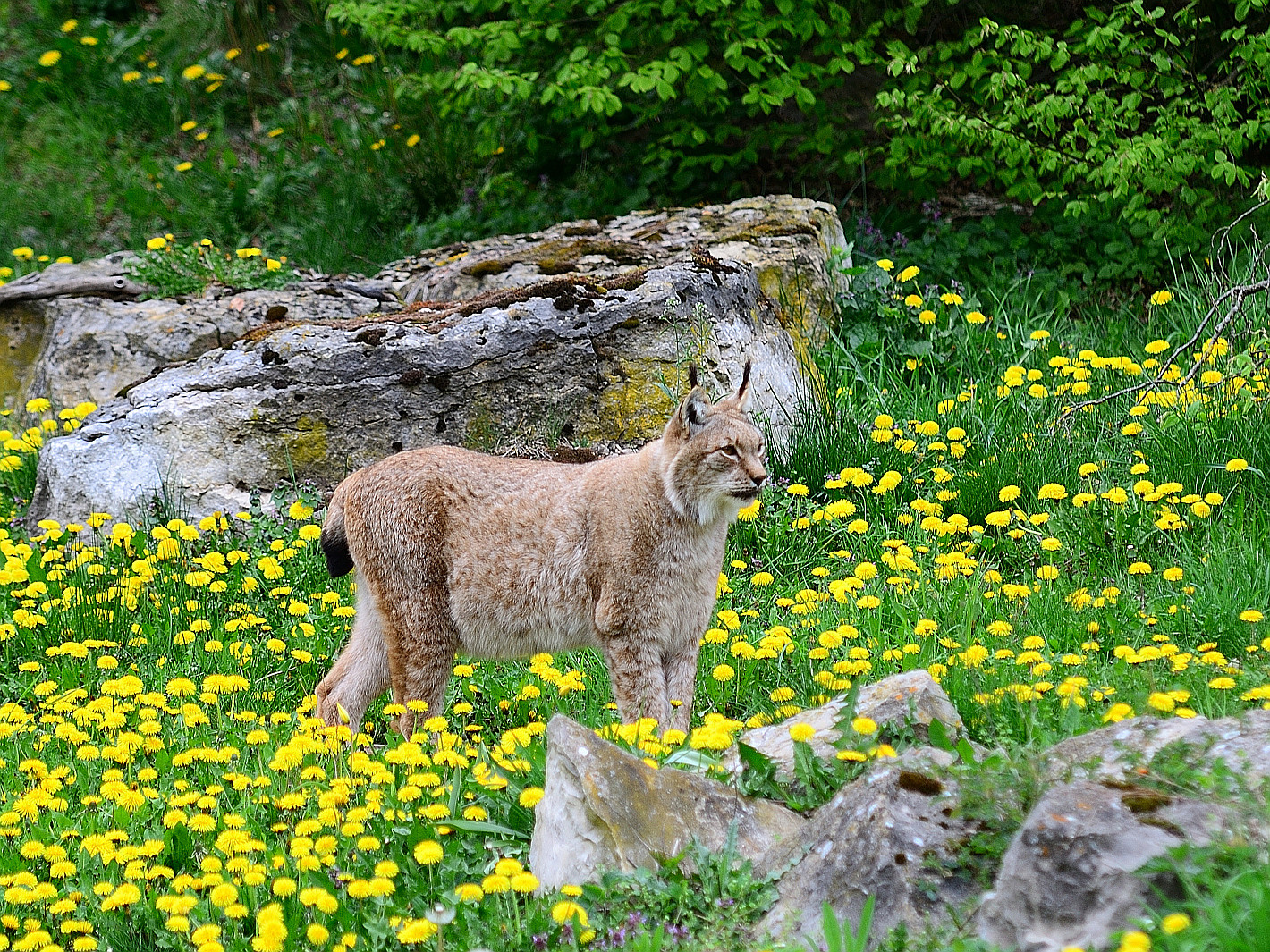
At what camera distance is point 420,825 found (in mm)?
3838

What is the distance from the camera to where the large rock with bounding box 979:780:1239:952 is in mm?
2760

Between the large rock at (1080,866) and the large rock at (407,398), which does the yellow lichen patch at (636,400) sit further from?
the large rock at (1080,866)

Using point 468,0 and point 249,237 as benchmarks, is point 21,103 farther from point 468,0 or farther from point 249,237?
point 468,0

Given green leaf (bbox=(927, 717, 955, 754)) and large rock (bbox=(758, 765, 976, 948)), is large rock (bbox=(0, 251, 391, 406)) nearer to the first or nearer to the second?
green leaf (bbox=(927, 717, 955, 754))

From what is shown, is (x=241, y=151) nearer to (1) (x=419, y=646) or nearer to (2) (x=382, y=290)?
(2) (x=382, y=290)

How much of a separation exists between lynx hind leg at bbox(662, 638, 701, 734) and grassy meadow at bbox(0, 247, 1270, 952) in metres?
0.14

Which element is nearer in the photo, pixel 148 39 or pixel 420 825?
pixel 420 825

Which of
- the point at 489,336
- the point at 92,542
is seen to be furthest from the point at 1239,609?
the point at 92,542

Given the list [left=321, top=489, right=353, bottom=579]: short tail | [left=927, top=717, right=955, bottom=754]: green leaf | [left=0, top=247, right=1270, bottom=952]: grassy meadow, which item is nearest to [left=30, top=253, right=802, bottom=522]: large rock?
[left=0, top=247, right=1270, bottom=952]: grassy meadow

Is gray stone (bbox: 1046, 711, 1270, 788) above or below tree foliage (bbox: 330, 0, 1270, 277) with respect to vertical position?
below

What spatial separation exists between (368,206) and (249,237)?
48.7 inches

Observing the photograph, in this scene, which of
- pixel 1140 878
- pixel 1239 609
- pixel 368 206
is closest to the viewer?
pixel 1140 878

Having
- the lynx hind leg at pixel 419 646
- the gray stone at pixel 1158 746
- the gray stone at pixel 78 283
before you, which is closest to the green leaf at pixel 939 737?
the gray stone at pixel 1158 746

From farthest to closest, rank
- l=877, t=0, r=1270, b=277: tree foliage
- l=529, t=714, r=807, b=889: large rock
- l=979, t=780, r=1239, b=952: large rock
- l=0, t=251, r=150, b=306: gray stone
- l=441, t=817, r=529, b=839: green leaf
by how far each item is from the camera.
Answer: l=0, t=251, r=150, b=306: gray stone
l=877, t=0, r=1270, b=277: tree foliage
l=441, t=817, r=529, b=839: green leaf
l=529, t=714, r=807, b=889: large rock
l=979, t=780, r=1239, b=952: large rock
